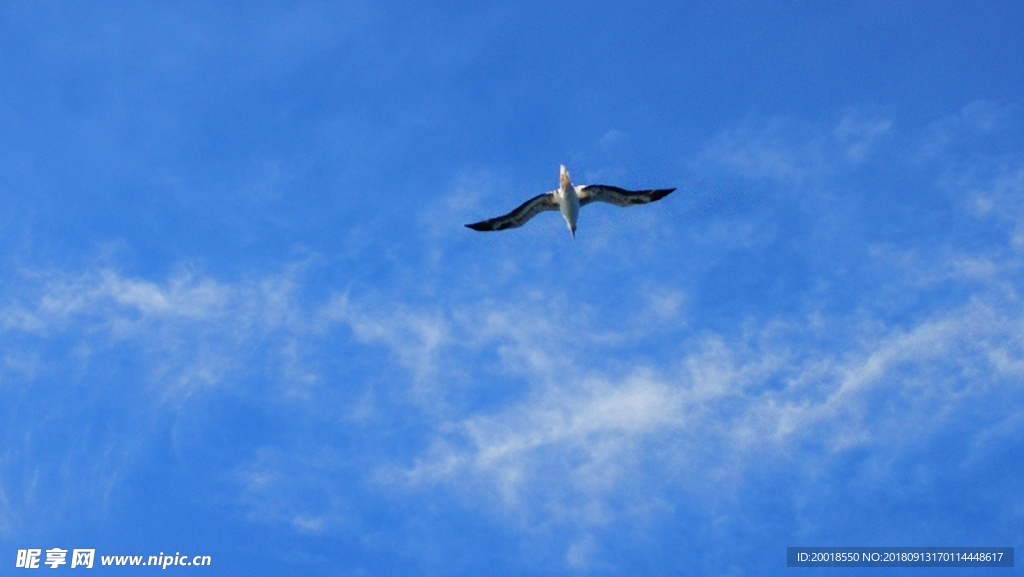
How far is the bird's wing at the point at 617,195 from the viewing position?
60.5 m

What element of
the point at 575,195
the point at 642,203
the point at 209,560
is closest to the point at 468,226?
the point at 575,195

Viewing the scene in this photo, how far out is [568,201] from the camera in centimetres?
5909

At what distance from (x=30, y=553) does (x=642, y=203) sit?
179 ft

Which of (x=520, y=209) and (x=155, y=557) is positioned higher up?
(x=520, y=209)

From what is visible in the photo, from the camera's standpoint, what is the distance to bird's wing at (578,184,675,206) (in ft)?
199

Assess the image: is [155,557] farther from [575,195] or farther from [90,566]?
[575,195]

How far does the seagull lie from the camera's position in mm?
59297

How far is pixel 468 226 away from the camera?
61.8 metres

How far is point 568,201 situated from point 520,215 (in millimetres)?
4490

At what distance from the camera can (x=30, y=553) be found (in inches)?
2281

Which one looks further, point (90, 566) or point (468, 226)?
point (468, 226)

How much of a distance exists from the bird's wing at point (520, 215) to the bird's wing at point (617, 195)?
2.61 meters

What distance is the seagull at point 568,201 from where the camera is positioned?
59297 mm

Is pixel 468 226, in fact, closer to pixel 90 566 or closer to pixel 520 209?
pixel 520 209
